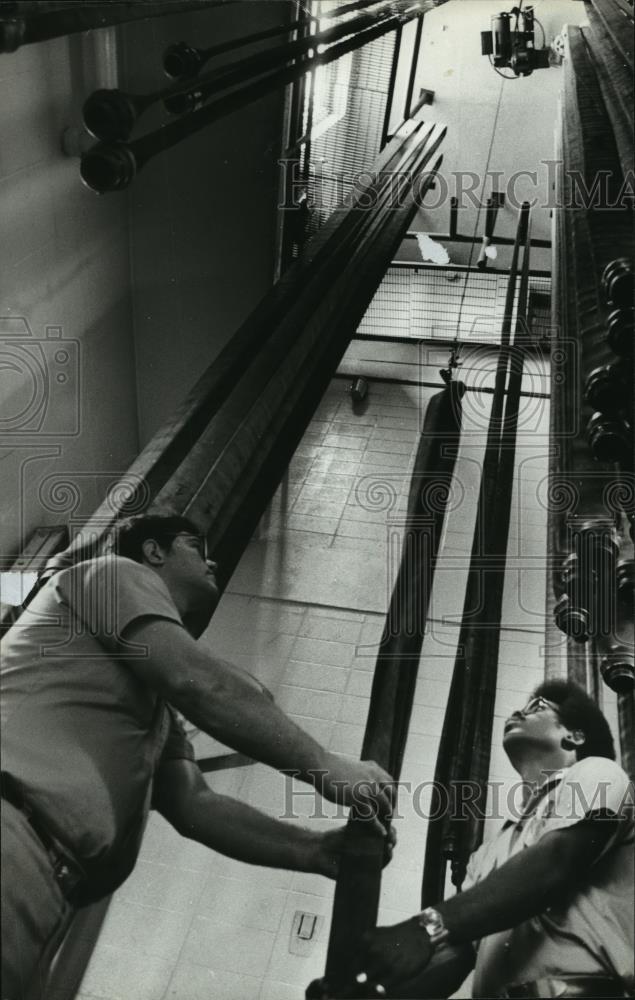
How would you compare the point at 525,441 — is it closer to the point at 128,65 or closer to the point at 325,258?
the point at 325,258

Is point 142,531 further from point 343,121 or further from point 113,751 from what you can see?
point 343,121

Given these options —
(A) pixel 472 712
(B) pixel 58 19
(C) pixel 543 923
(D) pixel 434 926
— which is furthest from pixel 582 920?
(B) pixel 58 19

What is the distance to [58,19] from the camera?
179 centimetres

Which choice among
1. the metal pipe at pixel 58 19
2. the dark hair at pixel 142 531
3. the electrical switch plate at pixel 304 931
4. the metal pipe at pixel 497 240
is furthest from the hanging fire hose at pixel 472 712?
the metal pipe at pixel 497 240

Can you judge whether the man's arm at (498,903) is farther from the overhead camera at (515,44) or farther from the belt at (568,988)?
the overhead camera at (515,44)

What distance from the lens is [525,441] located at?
3721mm

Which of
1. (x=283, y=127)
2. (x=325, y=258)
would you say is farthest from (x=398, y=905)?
(x=283, y=127)

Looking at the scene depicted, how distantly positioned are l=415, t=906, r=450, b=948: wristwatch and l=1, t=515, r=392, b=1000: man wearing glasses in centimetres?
16

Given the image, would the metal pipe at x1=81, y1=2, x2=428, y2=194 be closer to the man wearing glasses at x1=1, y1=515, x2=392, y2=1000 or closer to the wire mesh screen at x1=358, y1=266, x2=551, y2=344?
the man wearing glasses at x1=1, y1=515, x2=392, y2=1000

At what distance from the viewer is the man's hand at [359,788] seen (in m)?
1.36

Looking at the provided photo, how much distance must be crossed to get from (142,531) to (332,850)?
594 mm

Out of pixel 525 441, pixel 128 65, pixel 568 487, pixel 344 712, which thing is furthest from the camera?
pixel 128 65

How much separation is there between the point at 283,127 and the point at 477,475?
2434mm

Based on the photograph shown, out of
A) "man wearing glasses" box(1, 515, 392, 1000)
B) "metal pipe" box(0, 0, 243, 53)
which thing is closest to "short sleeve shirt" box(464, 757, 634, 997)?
"man wearing glasses" box(1, 515, 392, 1000)
